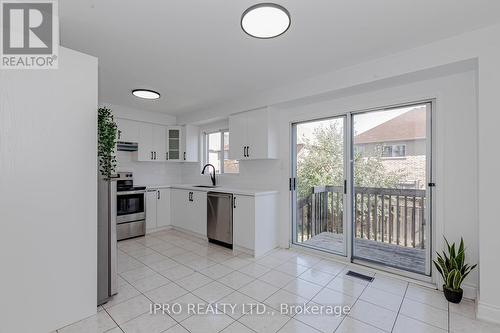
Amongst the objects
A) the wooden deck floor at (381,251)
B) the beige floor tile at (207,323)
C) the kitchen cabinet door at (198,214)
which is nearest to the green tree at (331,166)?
the wooden deck floor at (381,251)

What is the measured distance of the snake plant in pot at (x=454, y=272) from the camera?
2113 millimetres

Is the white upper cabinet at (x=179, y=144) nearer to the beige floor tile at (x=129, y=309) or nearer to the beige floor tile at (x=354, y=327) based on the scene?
the beige floor tile at (x=129, y=309)

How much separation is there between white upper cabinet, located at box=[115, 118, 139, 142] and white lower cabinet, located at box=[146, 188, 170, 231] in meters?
1.12

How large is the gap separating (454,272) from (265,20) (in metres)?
2.84

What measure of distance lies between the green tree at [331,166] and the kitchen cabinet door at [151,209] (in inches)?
115

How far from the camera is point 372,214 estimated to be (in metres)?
3.07

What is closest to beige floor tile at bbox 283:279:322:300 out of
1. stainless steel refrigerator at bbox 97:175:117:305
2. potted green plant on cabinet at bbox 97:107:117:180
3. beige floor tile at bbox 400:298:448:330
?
beige floor tile at bbox 400:298:448:330

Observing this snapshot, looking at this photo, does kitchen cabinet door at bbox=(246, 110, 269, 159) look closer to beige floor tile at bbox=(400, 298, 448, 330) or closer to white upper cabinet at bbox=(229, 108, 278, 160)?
white upper cabinet at bbox=(229, 108, 278, 160)

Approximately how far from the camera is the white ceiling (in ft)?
5.62

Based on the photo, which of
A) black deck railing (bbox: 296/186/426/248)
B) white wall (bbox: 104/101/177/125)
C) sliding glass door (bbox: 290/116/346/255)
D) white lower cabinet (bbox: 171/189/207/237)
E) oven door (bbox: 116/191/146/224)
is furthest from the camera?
white wall (bbox: 104/101/177/125)

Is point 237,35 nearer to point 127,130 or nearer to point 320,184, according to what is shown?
point 320,184

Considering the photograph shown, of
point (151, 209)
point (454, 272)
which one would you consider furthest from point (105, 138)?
point (454, 272)

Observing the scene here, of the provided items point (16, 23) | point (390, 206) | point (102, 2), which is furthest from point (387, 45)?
point (16, 23)

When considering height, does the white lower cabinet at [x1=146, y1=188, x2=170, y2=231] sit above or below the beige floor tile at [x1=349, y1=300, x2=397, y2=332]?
above
